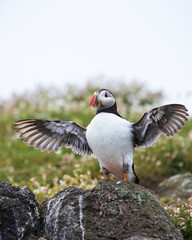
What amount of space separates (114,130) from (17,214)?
161 centimetres

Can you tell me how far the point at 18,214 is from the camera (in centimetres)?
348

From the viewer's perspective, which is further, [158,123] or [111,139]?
[158,123]

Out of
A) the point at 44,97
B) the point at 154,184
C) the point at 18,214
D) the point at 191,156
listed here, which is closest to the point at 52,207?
the point at 18,214

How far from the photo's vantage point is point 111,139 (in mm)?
4328

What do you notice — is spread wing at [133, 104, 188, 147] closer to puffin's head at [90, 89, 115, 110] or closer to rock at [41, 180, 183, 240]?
puffin's head at [90, 89, 115, 110]

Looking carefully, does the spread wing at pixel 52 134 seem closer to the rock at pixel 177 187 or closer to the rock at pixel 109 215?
the rock at pixel 109 215

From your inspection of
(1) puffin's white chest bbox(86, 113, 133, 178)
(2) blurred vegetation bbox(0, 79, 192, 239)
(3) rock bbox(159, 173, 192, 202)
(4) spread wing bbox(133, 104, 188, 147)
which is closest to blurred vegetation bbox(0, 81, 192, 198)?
(2) blurred vegetation bbox(0, 79, 192, 239)

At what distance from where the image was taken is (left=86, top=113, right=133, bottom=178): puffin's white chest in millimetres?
4328

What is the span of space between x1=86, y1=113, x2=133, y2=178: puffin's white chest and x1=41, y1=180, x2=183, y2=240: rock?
0.69 metres

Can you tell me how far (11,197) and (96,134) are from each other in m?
1.33

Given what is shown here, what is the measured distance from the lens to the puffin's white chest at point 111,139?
4.33m

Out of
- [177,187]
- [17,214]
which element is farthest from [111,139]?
[177,187]

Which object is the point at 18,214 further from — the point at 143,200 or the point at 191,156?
the point at 191,156

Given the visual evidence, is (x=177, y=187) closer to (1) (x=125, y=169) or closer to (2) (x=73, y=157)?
(1) (x=125, y=169)
